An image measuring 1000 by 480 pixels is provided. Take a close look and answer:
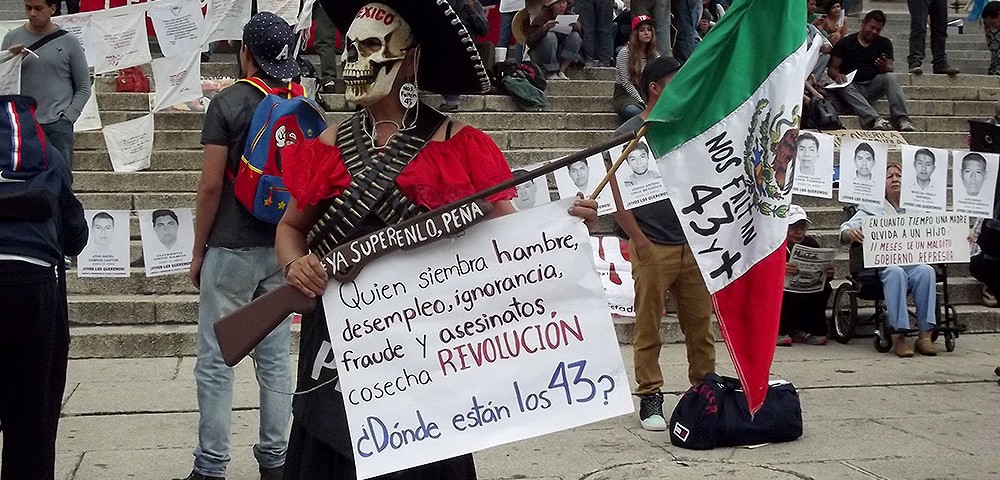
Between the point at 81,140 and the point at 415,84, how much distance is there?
8.52 metres

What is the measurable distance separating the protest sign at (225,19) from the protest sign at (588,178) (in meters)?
3.97

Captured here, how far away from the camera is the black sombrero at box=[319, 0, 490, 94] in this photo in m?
3.46

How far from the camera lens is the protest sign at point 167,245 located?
822 cm

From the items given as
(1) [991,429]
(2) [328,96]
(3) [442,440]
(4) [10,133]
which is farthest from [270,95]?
(2) [328,96]

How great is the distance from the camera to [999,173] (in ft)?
30.6

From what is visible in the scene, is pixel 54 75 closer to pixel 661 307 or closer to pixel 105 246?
pixel 105 246

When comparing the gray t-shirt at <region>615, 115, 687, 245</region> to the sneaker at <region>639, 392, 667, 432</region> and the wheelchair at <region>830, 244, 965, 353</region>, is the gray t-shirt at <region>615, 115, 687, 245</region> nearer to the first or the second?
the sneaker at <region>639, 392, 667, 432</region>

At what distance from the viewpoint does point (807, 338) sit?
962 centimetres

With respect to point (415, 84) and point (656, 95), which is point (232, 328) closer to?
point (415, 84)

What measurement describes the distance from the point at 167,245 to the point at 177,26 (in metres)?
3.37

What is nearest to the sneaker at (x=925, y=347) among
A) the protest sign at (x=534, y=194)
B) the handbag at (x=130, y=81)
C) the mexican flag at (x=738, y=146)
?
the protest sign at (x=534, y=194)

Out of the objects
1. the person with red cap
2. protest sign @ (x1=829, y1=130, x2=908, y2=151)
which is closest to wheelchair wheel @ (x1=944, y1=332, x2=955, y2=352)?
protest sign @ (x1=829, y1=130, x2=908, y2=151)

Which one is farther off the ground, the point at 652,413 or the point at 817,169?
the point at 817,169

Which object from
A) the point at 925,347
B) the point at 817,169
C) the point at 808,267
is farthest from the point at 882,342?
the point at 817,169
